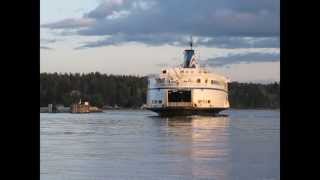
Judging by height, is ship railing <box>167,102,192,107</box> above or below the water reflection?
above

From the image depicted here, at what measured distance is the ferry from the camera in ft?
111

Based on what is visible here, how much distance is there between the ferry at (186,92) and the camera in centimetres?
3372

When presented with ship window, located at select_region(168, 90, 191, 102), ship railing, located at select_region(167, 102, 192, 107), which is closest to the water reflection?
ship railing, located at select_region(167, 102, 192, 107)

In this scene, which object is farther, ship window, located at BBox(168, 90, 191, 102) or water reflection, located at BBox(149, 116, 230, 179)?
ship window, located at BBox(168, 90, 191, 102)

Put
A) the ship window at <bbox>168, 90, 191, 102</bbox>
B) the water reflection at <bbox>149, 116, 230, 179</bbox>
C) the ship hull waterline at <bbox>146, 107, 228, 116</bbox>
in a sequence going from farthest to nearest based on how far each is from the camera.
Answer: the ship hull waterline at <bbox>146, 107, 228, 116</bbox>, the ship window at <bbox>168, 90, 191, 102</bbox>, the water reflection at <bbox>149, 116, 230, 179</bbox>

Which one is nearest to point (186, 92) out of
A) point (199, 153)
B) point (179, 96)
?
point (179, 96)

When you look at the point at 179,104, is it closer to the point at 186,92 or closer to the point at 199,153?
the point at 186,92

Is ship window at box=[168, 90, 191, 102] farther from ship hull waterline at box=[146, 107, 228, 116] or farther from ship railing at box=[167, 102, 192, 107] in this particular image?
ship hull waterline at box=[146, 107, 228, 116]

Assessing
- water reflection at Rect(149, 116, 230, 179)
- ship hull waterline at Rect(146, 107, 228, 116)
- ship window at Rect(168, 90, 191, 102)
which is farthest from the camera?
ship hull waterline at Rect(146, 107, 228, 116)

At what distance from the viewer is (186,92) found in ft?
111

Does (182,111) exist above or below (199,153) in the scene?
above

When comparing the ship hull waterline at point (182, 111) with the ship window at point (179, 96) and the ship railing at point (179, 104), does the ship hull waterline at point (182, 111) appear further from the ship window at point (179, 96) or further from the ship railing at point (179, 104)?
the ship window at point (179, 96)
